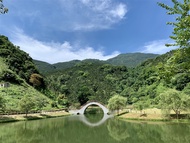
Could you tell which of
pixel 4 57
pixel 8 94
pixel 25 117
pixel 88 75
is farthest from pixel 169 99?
pixel 88 75

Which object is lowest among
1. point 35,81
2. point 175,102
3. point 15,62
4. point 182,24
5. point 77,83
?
point 175,102

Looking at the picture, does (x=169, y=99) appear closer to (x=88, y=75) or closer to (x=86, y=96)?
(x=86, y=96)

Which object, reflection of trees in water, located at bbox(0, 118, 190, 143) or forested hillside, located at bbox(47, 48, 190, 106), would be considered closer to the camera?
reflection of trees in water, located at bbox(0, 118, 190, 143)

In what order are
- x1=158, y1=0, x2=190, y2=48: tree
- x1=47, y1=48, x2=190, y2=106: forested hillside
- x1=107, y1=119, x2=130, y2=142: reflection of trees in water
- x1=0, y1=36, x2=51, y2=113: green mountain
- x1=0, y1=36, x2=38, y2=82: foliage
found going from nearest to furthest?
1. x1=158, y1=0, x2=190, y2=48: tree
2. x1=107, y1=119, x2=130, y2=142: reflection of trees in water
3. x1=0, y1=36, x2=51, y2=113: green mountain
4. x1=47, y1=48, x2=190, y2=106: forested hillside
5. x1=0, y1=36, x2=38, y2=82: foliage

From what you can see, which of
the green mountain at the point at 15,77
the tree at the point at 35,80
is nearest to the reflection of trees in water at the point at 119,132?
the green mountain at the point at 15,77

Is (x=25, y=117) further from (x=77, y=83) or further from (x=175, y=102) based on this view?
(x=77, y=83)

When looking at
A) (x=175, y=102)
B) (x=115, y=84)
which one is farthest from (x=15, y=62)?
(x=175, y=102)

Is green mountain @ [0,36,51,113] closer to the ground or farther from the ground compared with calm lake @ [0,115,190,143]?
farther from the ground

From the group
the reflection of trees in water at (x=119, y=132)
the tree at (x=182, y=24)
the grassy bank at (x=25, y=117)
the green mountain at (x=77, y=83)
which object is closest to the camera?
the tree at (x=182, y=24)

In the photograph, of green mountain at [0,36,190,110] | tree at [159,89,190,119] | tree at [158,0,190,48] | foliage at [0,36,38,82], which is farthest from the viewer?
foliage at [0,36,38,82]

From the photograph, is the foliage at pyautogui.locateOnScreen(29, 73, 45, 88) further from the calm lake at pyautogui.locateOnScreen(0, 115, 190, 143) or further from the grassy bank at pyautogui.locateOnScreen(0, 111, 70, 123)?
the calm lake at pyautogui.locateOnScreen(0, 115, 190, 143)

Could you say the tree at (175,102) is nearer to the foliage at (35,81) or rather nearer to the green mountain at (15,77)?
the green mountain at (15,77)

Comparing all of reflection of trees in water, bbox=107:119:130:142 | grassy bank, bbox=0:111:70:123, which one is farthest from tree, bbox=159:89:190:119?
grassy bank, bbox=0:111:70:123

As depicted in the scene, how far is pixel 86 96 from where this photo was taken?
3939 inches
